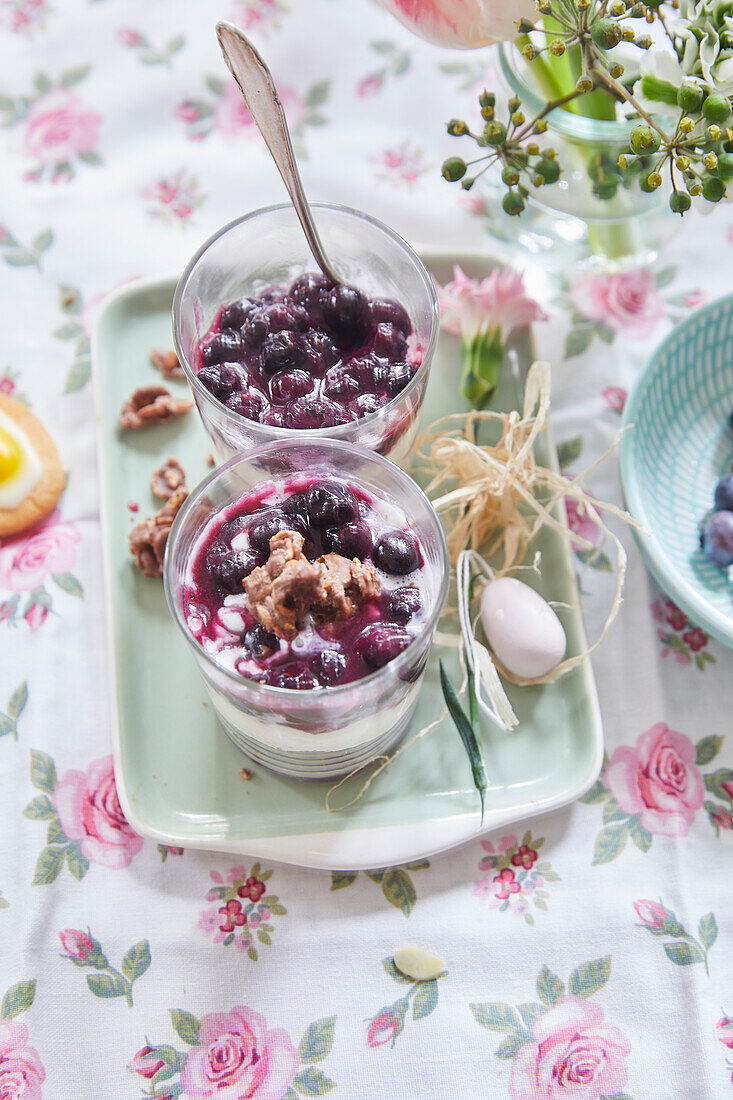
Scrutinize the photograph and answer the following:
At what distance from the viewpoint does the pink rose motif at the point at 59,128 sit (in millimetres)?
2227

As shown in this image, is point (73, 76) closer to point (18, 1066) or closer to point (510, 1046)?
point (18, 1066)

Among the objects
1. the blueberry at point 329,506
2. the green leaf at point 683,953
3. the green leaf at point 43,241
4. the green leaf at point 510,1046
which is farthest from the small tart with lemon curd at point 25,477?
the green leaf at point 683,953

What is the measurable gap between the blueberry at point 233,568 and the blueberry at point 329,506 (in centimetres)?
11

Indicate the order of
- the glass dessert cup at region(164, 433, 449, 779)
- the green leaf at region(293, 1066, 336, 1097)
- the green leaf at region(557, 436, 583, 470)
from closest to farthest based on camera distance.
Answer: the glass dessert cup at region(164, 433, 449, 779) → the green leaf at region(293, 1066, 336, 1097) → the green leaf at region(557, 436, 583, 470)

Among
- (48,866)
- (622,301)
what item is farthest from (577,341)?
(48,866)

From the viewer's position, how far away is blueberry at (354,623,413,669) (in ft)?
4.22

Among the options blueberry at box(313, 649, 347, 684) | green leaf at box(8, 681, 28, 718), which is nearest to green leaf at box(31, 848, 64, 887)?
green leaf at box(8, 681, 28, 718)

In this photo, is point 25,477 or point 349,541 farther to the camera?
point 25,477

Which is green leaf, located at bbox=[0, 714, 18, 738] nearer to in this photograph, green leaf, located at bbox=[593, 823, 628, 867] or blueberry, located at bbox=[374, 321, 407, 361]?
blueberry, located at bbox=[374, 321, 407, 361]

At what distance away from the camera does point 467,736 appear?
1.65m

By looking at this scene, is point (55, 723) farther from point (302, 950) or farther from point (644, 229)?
point (644, 229)

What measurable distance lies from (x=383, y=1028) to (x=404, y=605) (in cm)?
74

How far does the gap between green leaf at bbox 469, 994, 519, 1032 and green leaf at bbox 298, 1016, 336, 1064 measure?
0.24 m

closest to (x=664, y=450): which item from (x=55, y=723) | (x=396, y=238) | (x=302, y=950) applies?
(x=396, y=238)
